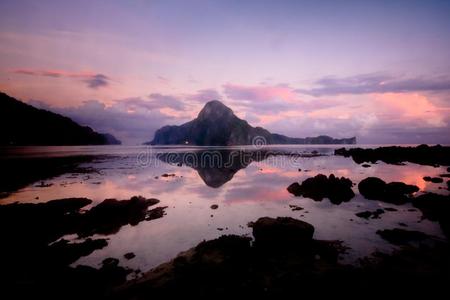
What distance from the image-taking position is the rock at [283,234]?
13984 mm

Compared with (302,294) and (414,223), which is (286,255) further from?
(414,223)

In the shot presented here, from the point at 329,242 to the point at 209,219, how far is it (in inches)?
400

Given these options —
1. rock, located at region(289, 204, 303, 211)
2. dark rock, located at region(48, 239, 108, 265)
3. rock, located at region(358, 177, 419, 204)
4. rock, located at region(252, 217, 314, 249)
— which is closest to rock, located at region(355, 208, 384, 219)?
rock, located at region(289, 204, 303, 211)

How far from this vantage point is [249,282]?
9.98 meters

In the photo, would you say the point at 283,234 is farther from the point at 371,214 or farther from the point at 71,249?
the point at 71,249

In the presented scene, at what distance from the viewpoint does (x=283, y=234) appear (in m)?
14.1

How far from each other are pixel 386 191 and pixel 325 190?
7247 mm

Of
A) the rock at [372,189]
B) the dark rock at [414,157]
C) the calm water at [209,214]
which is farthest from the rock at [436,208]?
the dark rock at [414,157]

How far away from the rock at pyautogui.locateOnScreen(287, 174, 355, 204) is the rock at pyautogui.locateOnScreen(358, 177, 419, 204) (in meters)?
1.99

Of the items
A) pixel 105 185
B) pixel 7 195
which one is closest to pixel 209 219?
pixel 105 185

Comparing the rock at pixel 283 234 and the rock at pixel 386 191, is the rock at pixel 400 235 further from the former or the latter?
the rock at pixel 386 191

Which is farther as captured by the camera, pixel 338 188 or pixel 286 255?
pixel 338 188

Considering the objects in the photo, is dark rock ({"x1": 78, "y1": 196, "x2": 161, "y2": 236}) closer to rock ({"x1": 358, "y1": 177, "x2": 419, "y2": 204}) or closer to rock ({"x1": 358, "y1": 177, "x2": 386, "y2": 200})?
rock ({"x1": 358, "y1": 177, "x2": 386, "y2": 200})

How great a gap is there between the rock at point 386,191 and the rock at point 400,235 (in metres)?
11.7
